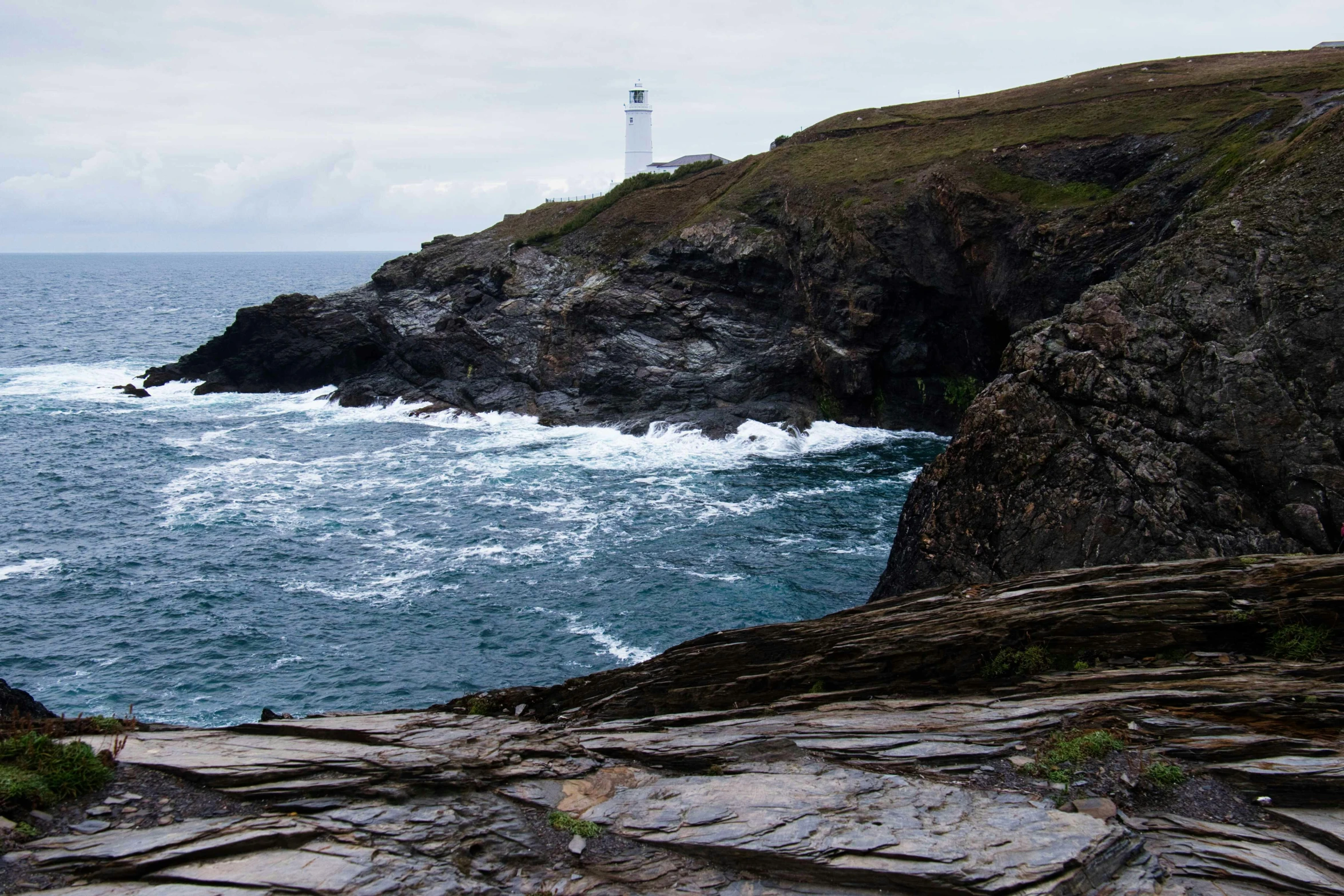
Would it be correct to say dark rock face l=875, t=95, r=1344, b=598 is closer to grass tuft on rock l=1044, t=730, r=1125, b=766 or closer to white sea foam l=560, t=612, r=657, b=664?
white sea foam l=560, t=612, r=657, b=664

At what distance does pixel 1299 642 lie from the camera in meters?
15.0

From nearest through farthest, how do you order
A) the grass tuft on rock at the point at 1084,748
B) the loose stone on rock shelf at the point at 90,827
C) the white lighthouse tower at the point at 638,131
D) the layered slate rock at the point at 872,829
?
1. the layered slate rock at the point at 872,829
2. the loose stone on rock shelf at the point at 90,827
3. the grass tuft on rock at the point at 1084,748
4. the white lighthouse tower at the point at 638,131

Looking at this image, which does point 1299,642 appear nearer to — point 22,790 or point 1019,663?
point 1019,663

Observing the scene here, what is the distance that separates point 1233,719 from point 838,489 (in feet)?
125

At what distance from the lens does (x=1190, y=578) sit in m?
16.8

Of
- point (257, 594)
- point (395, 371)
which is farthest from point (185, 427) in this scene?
point (257, 594)

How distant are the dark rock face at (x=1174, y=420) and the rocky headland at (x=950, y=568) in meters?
0.12

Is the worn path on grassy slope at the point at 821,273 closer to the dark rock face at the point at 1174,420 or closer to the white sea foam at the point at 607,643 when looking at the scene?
the dark rock face at the point at 1174,420

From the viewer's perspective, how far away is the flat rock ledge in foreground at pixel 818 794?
10375 mm

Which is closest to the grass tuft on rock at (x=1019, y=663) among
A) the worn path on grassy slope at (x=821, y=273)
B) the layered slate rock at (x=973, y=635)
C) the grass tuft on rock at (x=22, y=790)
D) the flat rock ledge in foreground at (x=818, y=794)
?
the layered slate rock at (x=973, y=635)

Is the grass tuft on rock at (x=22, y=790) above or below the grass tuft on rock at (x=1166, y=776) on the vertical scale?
above

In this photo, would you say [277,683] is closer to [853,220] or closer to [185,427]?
[185,427]

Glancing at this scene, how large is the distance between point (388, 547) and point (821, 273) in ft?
119

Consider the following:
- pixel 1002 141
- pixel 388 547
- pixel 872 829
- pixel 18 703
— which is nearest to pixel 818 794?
pixel 872 829
